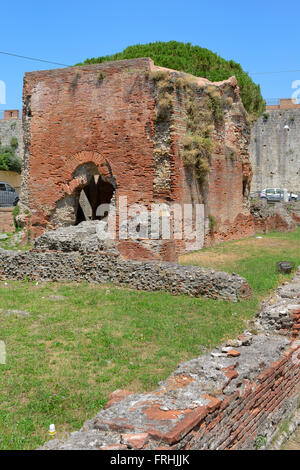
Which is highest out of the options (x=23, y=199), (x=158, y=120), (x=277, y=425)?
(x=158, y=120)

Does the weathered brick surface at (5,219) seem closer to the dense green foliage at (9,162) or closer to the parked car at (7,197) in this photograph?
the parked car at (7,197)

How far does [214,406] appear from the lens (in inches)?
128

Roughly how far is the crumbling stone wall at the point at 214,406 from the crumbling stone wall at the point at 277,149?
3290 cm

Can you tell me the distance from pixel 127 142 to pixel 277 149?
26.3 meters

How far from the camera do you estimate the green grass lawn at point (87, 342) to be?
4234 mm

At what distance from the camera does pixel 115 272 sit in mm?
9367

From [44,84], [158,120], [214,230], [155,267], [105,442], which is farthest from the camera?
[214,230]

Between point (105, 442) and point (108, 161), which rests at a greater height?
point (108, 161)

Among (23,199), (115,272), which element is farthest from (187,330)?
(23,199)

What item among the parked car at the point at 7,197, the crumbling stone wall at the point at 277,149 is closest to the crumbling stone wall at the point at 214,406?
the parked car at the point at 7,197

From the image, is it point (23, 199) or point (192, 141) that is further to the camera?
point (23, 199)

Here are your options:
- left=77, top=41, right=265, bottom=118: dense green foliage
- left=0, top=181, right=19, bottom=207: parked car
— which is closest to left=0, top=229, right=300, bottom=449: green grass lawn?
left=0, top=181, right=19, bottom=207: parked car
